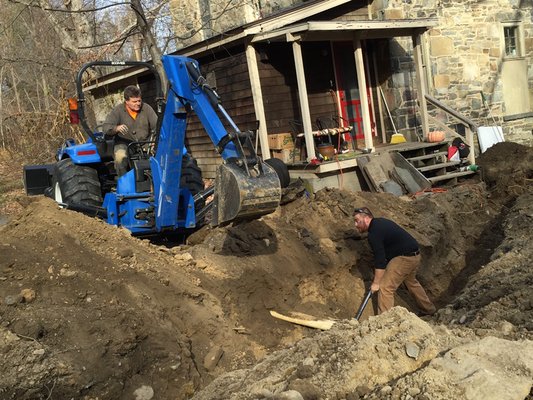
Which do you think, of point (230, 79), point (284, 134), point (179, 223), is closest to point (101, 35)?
point (230, 79)

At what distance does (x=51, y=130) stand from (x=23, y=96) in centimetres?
1067

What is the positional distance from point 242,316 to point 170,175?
1.83 meters

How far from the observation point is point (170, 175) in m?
6.29

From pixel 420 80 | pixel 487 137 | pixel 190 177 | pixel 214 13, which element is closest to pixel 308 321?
pixel 190 177

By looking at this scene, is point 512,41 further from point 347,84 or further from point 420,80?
point 347,84

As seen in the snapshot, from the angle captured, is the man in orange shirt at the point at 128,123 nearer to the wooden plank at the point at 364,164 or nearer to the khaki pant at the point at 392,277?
the khaki pant at the point at 392,277

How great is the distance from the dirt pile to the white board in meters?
6.23

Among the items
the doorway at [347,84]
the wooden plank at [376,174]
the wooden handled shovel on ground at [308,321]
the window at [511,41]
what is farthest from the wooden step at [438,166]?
the window at [511,41]

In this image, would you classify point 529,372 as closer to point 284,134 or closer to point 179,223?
point 179,223

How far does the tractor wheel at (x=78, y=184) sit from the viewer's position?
7.17m

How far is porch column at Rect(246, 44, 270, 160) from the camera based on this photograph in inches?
478

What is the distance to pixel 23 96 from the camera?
27438 millimetres

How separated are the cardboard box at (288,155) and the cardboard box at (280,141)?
0.11 meters

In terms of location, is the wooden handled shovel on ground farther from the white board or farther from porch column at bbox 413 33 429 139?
the white board
